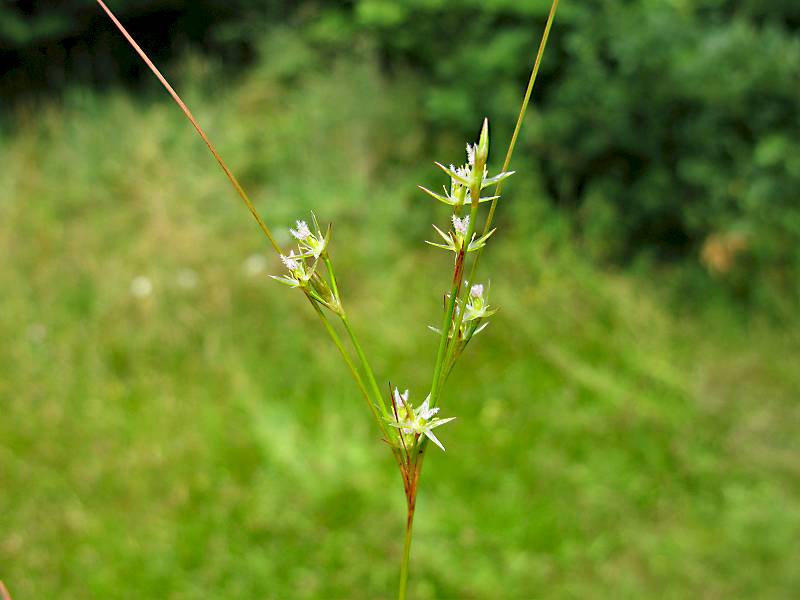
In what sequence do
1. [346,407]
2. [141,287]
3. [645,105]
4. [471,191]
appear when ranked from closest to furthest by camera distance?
1. [471,191]
2. [346,407]
3. [141,287]
4. [645,105]

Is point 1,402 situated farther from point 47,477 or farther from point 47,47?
point 47,47

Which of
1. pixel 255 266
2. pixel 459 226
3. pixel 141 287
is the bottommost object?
pixel 459 226

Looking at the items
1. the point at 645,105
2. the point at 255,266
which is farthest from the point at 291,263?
the point at 645,105

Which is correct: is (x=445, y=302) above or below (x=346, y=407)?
below

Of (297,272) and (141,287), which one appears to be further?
(141,287)

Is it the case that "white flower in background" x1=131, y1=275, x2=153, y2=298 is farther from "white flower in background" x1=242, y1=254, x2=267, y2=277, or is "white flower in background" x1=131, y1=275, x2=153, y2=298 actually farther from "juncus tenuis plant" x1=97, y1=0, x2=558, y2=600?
"juncus tenuis plant" x1=97, y1=0, x2=558, y2=600

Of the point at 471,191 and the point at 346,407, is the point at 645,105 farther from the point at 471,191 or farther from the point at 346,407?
the point at 471,191
